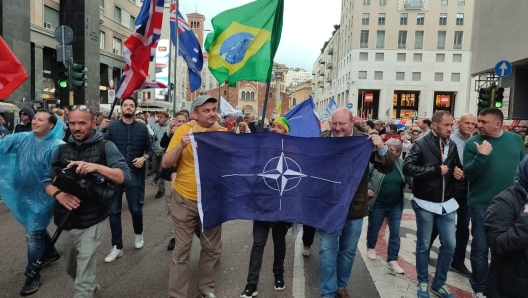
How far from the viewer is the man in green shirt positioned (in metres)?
3.91


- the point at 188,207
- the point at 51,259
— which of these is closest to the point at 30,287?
the point at 51,259

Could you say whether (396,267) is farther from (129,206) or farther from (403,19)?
(403,19)

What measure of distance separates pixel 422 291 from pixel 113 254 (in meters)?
3.78

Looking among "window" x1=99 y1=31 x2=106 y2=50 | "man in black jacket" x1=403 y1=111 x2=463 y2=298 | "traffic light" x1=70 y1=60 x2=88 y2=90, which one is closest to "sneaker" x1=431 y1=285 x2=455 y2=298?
"man in black jacket" x1=403 y1=111 x2=463 y2=298

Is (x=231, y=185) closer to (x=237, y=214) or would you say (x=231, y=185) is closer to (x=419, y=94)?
(x=237, y=214)

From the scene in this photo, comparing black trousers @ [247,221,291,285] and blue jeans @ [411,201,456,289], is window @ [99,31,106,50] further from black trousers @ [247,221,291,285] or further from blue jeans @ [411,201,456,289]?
blue jeans @ [411,201,456,289]

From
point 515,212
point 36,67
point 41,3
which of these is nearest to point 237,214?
point 515,212

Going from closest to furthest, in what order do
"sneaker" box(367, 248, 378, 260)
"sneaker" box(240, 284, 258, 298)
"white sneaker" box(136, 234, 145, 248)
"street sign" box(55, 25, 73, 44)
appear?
1. "sneaker" box(240, 284, 258, 298)
2. "sneaker" box(367, 248, 378, 260)
3. "white sneaker" box(136, 234, 145, 248)
4. "street sign" box(55, 25, 73, 44)

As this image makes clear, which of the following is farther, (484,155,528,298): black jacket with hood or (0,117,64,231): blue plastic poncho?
(0,117,64,231): blue plastic poncho

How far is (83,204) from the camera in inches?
130

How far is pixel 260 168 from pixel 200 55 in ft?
18.5

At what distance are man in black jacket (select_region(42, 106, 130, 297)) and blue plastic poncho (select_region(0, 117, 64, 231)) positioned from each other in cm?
95

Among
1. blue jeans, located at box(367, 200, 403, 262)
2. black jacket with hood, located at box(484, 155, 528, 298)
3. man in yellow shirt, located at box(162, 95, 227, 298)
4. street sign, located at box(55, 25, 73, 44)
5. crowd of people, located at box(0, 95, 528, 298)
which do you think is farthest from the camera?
street sign, located at box(55, 25, 73, 44)

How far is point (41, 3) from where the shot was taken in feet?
84.3
